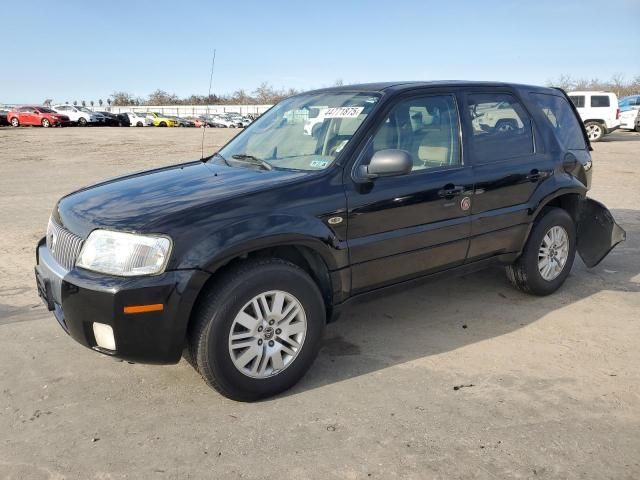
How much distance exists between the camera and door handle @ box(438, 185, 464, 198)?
3.80 metres

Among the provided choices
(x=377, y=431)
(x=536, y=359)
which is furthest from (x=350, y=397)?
(x=536, y=359)

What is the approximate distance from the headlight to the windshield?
1.14 meters

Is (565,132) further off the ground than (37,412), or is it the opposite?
(565,132)

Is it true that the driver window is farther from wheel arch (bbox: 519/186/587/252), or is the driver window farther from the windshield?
wheel arch (bbox: 519/186/587/252)

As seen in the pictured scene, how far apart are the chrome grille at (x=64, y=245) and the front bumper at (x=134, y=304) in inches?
4.4

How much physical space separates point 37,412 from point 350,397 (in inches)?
68.2

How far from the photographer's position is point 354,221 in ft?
11.1

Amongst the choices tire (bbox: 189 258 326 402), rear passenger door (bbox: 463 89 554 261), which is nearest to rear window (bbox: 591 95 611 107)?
rear passenger door (bbox: 463 89 554 261)

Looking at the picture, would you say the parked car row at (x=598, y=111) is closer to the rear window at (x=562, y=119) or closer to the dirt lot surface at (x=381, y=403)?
the rear window at (x=562, y=119)

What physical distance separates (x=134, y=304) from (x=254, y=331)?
669 mm

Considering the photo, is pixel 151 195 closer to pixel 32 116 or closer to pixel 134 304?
pixel 134 304

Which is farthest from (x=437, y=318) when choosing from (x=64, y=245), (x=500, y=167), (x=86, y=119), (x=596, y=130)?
(x=86, y=119)

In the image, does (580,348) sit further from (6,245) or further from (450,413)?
(6,245)

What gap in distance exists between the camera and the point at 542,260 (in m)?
4.73
